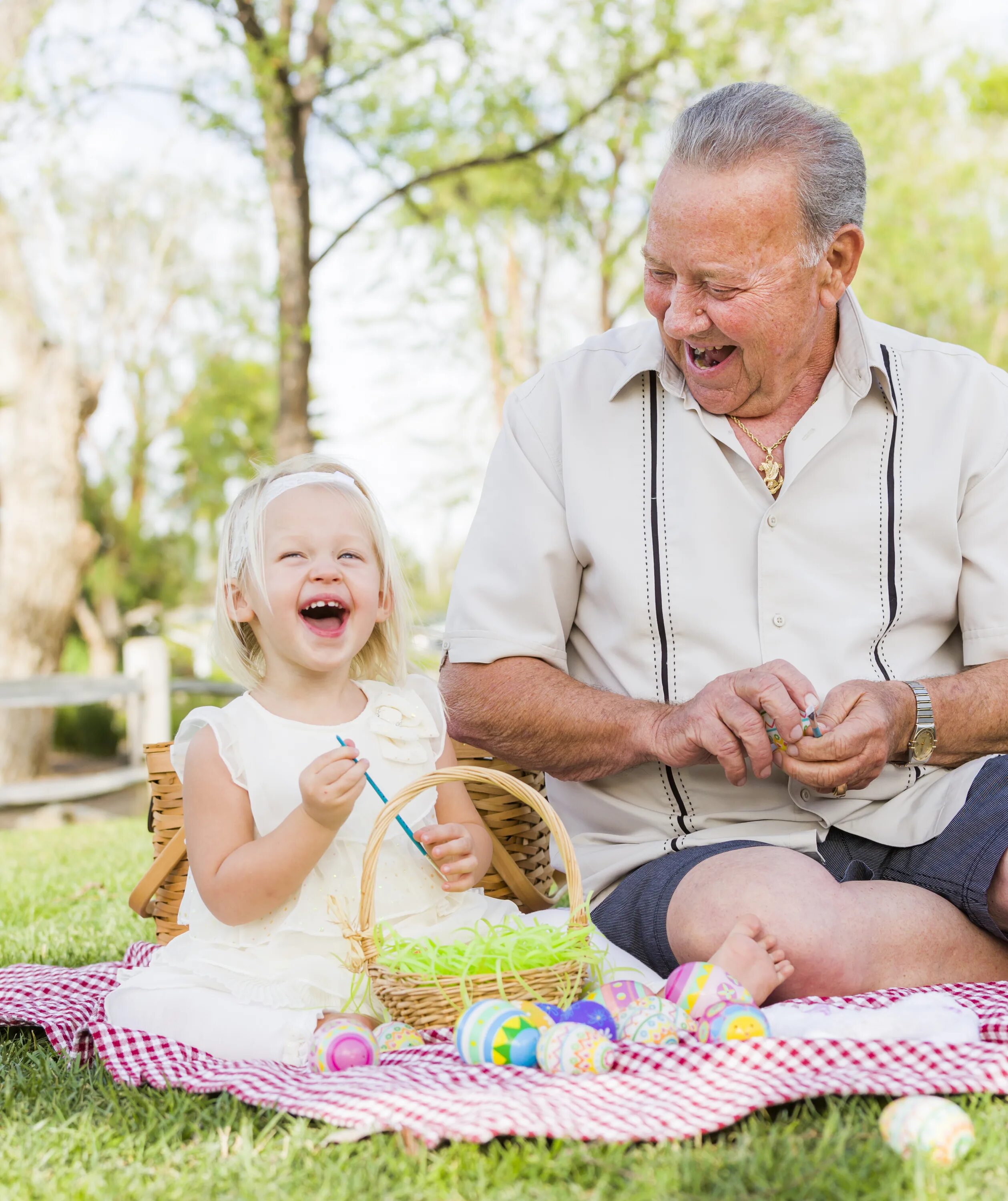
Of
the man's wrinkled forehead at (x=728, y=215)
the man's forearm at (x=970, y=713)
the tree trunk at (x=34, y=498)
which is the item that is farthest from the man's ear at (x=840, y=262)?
the tree trunk at (x=34, y=498)

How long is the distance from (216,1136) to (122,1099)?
0.96 ft

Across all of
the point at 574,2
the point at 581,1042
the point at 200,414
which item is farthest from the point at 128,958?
the point at 200,414

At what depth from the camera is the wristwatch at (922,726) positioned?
2371 mm

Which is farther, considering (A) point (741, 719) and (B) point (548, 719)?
(B) point (548, 719)

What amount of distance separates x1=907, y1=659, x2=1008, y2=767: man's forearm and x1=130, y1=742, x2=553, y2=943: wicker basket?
0.91 metres

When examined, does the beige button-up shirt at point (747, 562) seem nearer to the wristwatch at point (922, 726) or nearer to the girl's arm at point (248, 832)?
the wristwatch at point (922, 726)

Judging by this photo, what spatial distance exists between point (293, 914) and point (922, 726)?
1.28m

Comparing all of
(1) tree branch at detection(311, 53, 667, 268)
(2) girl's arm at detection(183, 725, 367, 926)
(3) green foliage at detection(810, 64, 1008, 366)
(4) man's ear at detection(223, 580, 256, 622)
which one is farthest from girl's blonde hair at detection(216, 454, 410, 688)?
(3) green foliage at detection(810, 64, 1008, 366)

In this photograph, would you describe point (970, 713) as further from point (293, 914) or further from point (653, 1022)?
point (293, 914)

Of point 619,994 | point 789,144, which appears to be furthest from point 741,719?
point 789,144

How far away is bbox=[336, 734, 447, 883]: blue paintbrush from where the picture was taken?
7.63 feet

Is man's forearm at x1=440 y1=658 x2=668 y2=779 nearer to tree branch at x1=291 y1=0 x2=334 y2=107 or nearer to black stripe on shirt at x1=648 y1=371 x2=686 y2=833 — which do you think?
black stripe on shirt at x1=648 y1=371 x2=686 y2=833

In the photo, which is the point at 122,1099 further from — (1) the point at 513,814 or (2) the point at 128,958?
(1) the point at 513,814

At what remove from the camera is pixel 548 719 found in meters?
2.49
